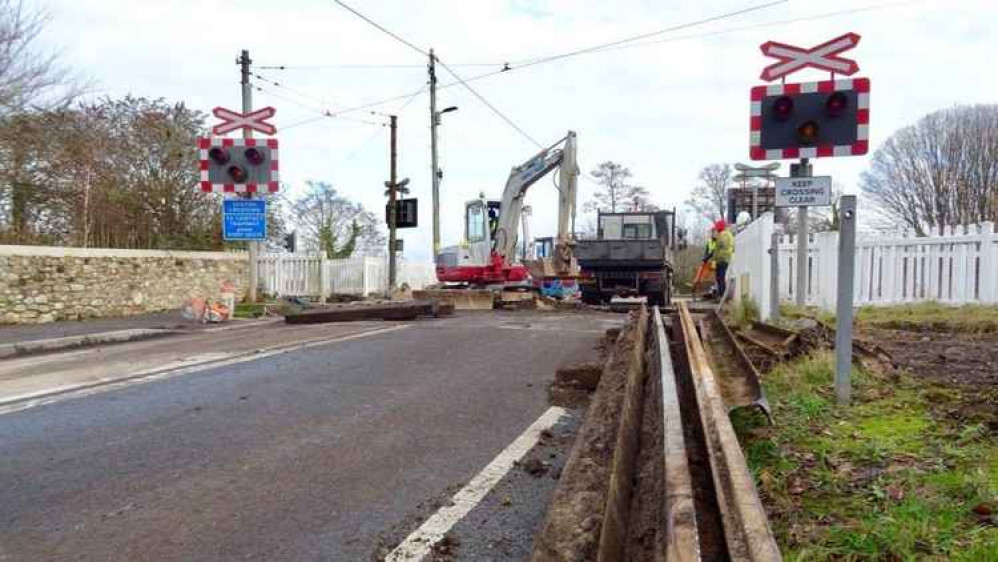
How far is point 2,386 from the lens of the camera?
598 centimetres

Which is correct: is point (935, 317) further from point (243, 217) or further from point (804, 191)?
point (243, 217)

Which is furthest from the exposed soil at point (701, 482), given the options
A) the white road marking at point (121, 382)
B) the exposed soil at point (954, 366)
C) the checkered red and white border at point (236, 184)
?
the checkered red and white border at point (236, 184)

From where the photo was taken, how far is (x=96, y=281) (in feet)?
44.3

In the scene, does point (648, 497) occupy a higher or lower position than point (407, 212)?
lower

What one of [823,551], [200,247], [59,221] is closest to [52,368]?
[823,551]

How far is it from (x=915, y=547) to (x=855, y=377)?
326cm

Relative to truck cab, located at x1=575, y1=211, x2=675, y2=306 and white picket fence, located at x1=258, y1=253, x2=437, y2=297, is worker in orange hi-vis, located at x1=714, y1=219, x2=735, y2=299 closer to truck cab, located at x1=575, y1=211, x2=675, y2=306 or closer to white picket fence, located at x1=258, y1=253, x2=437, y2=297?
truck cab, located at x1=575, y1=211, x2=675, y2=306

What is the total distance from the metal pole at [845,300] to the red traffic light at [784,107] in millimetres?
1512

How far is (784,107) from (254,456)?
5.11 metres

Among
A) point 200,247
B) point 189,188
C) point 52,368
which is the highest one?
point 189,188

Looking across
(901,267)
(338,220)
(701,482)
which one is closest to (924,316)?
(901,267)

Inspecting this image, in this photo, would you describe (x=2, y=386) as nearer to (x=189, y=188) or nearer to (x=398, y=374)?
(x=398, y=374)

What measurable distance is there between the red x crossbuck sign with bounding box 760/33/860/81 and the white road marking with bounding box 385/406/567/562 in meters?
5.23

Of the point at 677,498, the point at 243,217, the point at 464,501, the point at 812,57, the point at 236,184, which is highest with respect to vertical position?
the point at 812,57
